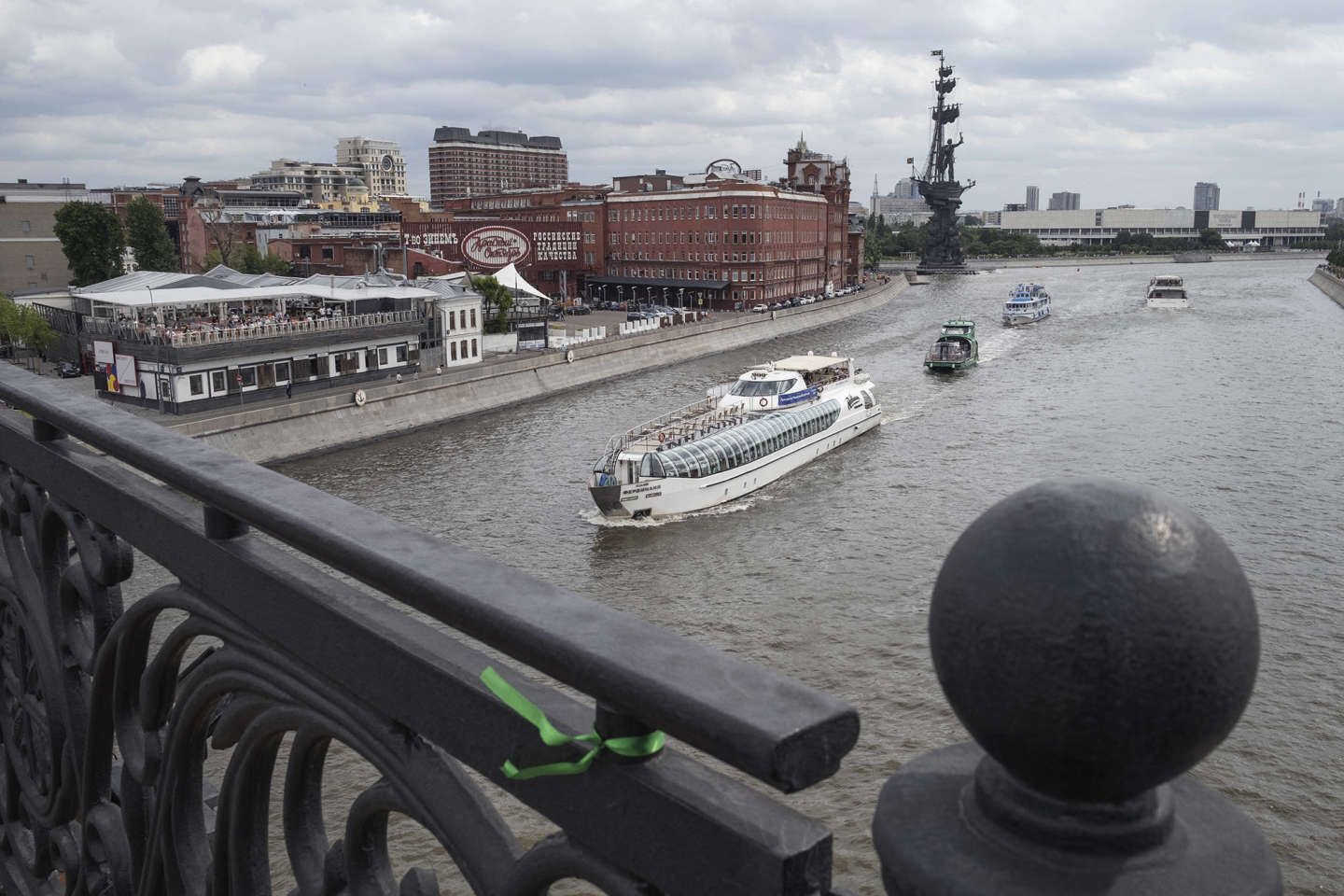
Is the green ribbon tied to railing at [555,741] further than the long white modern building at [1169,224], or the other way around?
the long white modern building at [1169,224]

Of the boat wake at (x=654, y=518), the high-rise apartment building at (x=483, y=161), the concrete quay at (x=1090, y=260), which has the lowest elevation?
the boat wake at (x=654, y=518)

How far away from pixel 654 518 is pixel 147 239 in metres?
39.4

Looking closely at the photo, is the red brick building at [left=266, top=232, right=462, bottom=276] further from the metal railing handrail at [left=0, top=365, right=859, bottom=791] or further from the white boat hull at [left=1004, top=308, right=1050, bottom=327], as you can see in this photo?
the metal railing handrail at [left=0, top=365, right=859, bottom=791]

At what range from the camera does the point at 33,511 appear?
7.52 ft

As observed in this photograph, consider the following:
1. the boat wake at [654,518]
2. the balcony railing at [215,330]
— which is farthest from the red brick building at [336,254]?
the boat wake at [654,518]

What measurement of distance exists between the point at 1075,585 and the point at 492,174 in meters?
154

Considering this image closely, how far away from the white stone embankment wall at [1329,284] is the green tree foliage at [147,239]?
64974 mm

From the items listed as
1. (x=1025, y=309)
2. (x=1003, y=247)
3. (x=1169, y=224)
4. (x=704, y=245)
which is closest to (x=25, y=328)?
(x=704, y=245)

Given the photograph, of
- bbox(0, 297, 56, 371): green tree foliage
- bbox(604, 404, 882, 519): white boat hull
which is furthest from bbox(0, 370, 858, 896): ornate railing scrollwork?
bbox(0, 297, 56, 371): green tree foliage

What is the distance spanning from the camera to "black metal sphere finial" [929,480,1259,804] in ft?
1.93

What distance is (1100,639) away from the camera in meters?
0.58

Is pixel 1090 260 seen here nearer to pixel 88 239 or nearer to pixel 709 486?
pixel 88 239

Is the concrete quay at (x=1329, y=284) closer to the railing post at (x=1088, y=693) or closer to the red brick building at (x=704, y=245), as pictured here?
the red brick building at (x=704, y=245)

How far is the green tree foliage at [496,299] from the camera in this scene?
3791 centimetres
